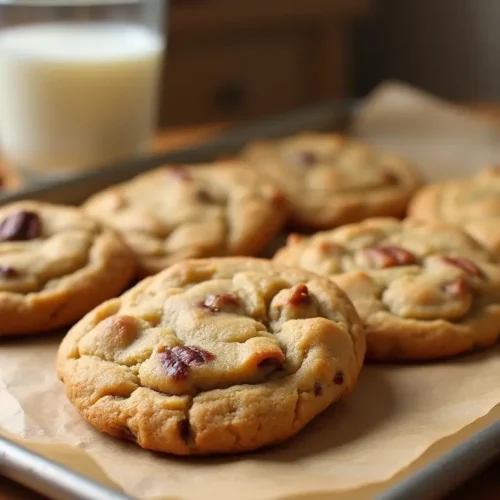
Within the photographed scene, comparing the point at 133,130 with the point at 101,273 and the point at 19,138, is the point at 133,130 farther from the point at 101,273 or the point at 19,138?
the point at 101,273

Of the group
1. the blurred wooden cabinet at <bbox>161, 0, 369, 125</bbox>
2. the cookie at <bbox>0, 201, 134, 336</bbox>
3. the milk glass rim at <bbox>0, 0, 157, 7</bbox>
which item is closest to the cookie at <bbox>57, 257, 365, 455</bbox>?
the cookie at <bbox>0, 201, 134, 336</bbox>

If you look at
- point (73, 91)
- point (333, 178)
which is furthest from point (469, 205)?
point (73, 91)

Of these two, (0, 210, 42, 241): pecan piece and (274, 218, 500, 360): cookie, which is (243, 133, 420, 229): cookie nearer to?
(274, 218, 500, 360): cookie

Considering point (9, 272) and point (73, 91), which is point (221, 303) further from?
point (73, 91)

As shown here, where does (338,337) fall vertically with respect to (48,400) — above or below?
above

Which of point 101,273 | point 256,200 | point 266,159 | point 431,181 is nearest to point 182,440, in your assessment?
point 101,273

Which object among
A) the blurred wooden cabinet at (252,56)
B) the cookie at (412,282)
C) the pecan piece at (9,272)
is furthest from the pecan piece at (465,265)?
the blurred wooden cabinet at (252,56)
